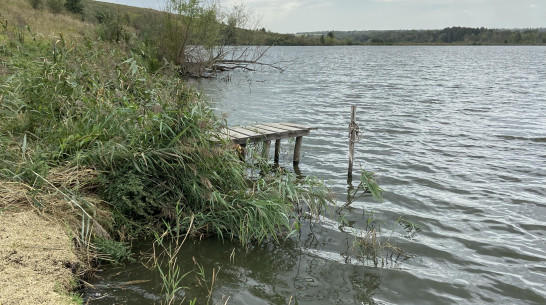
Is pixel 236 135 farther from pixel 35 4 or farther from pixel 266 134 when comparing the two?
pixel 35 4

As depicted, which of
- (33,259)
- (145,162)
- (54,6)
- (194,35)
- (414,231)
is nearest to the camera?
(33,259)

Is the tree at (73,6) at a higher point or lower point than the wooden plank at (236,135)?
higher

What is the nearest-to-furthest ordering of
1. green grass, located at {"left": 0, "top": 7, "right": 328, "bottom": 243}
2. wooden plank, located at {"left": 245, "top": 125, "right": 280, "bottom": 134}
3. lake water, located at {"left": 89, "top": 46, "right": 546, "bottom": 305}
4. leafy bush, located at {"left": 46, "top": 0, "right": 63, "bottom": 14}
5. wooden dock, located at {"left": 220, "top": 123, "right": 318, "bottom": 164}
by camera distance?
lake water, located at {"left": 89, "top": 46, "right": 546, "bottom": 305} → green grass, located at {"left": 0, "top": 7, "right": 328, "bottom": 243} → wooden dock, located at {"left": 220, "top": 123, "right": 318, "bottom": 164} → wooden plank, located at {"left": 245, "top": 125, "right": 280, "bottom": 134} → leafy bush, located at {"left": 46, "top": 0, "right": 63, "bottom": 14}

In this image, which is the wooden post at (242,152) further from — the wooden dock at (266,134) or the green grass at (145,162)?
the green grass at (145,162)

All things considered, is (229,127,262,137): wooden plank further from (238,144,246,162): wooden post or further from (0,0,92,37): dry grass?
(0,0,92,37): dry grass

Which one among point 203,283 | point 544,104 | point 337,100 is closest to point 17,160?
point 203,283

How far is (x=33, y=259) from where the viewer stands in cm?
371

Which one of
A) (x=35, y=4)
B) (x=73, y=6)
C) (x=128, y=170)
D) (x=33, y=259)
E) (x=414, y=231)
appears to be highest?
(x=73, y=6)

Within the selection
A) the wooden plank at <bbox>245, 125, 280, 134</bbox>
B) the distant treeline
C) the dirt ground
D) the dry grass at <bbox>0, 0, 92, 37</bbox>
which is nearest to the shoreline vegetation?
the dirt ground

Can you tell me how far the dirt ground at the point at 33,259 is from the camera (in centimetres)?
324

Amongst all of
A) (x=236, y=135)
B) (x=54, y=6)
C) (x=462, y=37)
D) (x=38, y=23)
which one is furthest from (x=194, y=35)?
(x=462, y=37)

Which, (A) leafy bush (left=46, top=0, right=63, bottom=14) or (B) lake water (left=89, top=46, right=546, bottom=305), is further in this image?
(A) leafy bush (left=46, top=0, right=63, bottom=14)

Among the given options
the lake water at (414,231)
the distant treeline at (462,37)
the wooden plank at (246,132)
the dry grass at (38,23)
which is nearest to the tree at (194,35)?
the dry grass at (38,23)

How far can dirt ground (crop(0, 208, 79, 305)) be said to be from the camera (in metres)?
3.24
